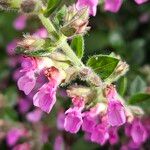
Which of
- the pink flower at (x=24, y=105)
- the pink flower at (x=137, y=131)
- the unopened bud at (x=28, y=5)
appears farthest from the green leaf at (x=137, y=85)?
the unopened bud at (x=28, y=5)

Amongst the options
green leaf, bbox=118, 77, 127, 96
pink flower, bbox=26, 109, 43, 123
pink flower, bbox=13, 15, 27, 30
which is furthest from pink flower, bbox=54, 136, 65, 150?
pink flower, bbox=13, 15, 27, 30

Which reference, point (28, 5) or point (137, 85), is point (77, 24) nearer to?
point (28, 5)

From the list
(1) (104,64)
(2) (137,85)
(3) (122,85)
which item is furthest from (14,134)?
(1) (104,64)

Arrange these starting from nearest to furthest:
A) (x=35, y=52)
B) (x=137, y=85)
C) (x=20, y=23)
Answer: (x=35, y=52), (x=137, y=85), (x=20, y=23)

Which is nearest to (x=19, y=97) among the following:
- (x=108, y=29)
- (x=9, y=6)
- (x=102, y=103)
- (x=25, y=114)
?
(x=25, y=114)

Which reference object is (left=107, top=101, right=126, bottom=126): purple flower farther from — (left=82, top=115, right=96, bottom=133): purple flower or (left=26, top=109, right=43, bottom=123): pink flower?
(left=26, top=109, right=43, bottom=123): pink flower

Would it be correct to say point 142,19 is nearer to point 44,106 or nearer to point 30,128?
point 30,128
